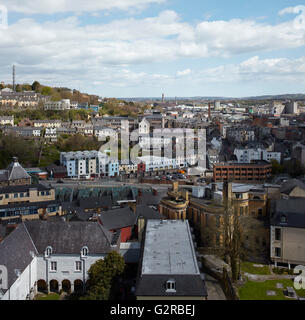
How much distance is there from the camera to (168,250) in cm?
1548

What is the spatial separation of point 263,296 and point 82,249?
8.60m

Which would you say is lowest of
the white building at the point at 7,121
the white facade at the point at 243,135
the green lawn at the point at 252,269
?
the green lawn at the point at 252,269

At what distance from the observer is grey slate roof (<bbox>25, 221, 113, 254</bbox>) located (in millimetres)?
15867

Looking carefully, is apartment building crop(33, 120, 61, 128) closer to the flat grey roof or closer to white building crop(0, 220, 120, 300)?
the flat grey roof

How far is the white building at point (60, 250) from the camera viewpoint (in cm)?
1558

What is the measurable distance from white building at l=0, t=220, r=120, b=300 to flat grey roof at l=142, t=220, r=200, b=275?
76.0 inches

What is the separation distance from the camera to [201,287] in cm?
1235

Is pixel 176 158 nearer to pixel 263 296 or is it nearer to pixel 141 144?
pixel 141 144

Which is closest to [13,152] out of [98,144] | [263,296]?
[98,144]

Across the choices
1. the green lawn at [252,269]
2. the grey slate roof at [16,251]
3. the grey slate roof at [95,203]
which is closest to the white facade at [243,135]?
the grey slate roof at [95,203]

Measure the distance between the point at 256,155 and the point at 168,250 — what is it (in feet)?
124

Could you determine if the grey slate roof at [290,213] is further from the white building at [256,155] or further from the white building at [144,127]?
the white building at [144,127]

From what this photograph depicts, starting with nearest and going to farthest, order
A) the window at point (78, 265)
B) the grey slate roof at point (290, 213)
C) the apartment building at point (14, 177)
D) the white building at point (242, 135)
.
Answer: the window at point (78, 265) < the grey slate roof at point (290, 213) < the apartment building at point (14, 177) < the white building at point (242, 135)

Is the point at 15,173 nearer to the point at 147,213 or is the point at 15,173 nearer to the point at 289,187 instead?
the point at 147,213
